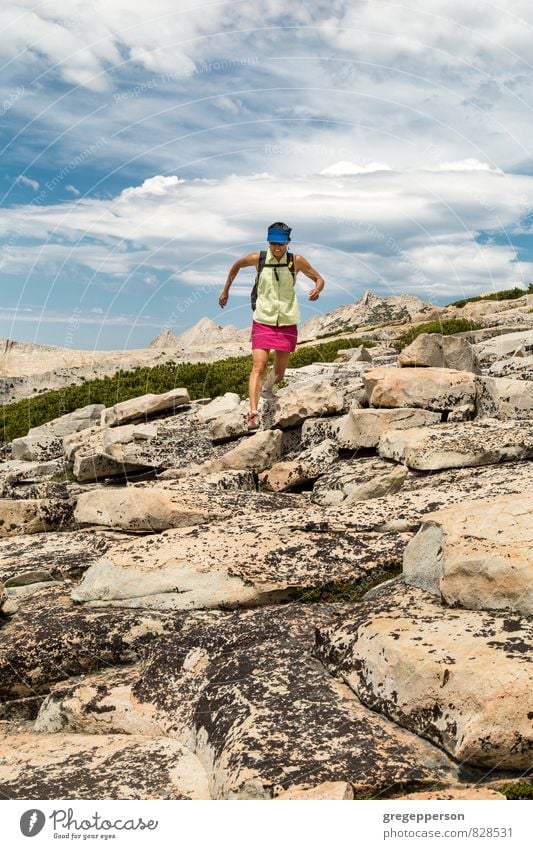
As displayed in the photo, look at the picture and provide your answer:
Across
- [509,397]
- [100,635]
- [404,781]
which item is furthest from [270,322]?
[404,781]

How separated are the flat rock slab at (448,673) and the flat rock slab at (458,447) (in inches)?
195

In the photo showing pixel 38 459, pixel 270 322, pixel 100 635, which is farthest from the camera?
pixel 38 459

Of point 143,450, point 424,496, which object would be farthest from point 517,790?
point 143,450

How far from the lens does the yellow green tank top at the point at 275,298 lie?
14.5 metres

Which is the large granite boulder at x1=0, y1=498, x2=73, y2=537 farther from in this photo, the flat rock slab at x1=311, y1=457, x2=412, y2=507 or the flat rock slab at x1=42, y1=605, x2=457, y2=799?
the flat rock slab at x1=42, y1=605, x2=457, y2=799

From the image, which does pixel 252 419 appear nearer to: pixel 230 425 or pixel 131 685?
pixel 230 425

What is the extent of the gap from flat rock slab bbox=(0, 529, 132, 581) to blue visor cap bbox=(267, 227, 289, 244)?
239 inches

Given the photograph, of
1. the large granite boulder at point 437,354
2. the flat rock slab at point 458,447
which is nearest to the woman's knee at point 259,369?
the flat rock slab at point 458,447

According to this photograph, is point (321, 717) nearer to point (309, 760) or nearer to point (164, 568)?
point (309, 760)

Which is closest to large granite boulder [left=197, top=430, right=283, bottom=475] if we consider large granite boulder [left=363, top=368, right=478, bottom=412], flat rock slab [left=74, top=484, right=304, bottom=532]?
flat rock slab [left=74, top=484, right=304, bottom=532]

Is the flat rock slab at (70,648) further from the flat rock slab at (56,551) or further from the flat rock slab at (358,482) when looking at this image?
the flat rock slab at (358,482)

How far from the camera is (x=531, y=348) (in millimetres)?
20969

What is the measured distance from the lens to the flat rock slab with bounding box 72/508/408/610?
30.3ft

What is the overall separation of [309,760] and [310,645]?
1899 mm
